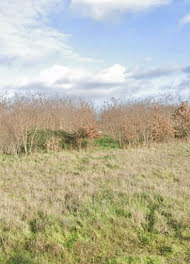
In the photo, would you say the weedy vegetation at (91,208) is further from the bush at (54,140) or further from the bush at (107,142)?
the bush at (107,142)

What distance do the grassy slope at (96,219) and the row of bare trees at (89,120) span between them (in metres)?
6.06

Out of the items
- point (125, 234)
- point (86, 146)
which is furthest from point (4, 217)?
point (86, 146)

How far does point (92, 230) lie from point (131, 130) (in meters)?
11.3

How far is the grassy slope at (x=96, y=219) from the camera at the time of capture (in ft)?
12.5

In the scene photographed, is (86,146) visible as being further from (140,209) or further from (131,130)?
(140,209)

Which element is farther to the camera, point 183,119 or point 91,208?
point 183,119

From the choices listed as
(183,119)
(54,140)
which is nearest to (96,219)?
(54,140)

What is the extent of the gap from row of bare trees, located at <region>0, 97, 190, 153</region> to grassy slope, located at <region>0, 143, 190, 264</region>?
606cm

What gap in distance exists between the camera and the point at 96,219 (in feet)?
14.9

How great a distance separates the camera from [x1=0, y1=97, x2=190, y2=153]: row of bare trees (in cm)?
1330

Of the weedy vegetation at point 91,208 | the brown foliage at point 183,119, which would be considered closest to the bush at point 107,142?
the weedy vegetation at point 91,208

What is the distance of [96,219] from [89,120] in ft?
37.5

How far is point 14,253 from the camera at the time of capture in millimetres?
3867

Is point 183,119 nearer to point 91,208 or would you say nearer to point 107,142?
point 107,142
